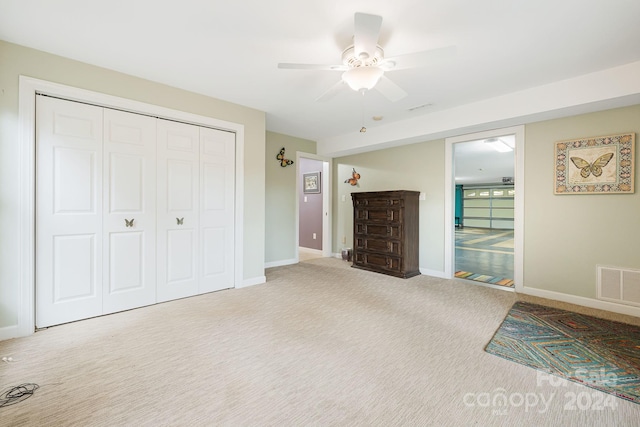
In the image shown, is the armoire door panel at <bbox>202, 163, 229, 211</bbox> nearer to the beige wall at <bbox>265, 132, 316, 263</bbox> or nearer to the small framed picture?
the beige wall at <bbox>265, 132, 316, 263</bbox>

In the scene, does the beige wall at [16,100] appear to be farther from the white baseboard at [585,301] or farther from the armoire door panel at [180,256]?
the white baseboard at [585,301]

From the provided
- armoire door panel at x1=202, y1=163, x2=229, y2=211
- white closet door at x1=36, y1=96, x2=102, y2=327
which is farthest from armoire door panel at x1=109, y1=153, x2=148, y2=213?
armoire door panel at x1=202, y1=163, x2=229, y2=211

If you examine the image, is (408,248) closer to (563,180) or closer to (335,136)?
(563,180)

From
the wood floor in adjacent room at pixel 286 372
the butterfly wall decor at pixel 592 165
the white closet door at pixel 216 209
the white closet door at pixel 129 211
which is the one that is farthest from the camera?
the white closet door at pixel 216 209

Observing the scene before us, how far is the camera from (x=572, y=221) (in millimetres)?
3193

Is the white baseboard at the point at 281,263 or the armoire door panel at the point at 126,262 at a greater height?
the armoire door panel at the point at 126,262

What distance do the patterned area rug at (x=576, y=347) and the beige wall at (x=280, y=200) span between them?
3614 mm

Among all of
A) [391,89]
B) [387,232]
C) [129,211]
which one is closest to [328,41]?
[391,89]

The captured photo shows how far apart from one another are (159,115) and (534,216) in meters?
4.75

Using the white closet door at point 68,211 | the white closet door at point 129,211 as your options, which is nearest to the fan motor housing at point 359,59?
the white closet door at point 129,211

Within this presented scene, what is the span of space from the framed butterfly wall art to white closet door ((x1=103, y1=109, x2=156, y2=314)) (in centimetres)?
481

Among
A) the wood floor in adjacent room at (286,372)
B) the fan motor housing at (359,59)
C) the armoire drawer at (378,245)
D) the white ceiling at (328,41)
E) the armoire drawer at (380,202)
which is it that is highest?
the white ceiling at (328,41)

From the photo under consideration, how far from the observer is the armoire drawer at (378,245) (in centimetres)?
430

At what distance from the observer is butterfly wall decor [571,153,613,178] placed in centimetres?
297
